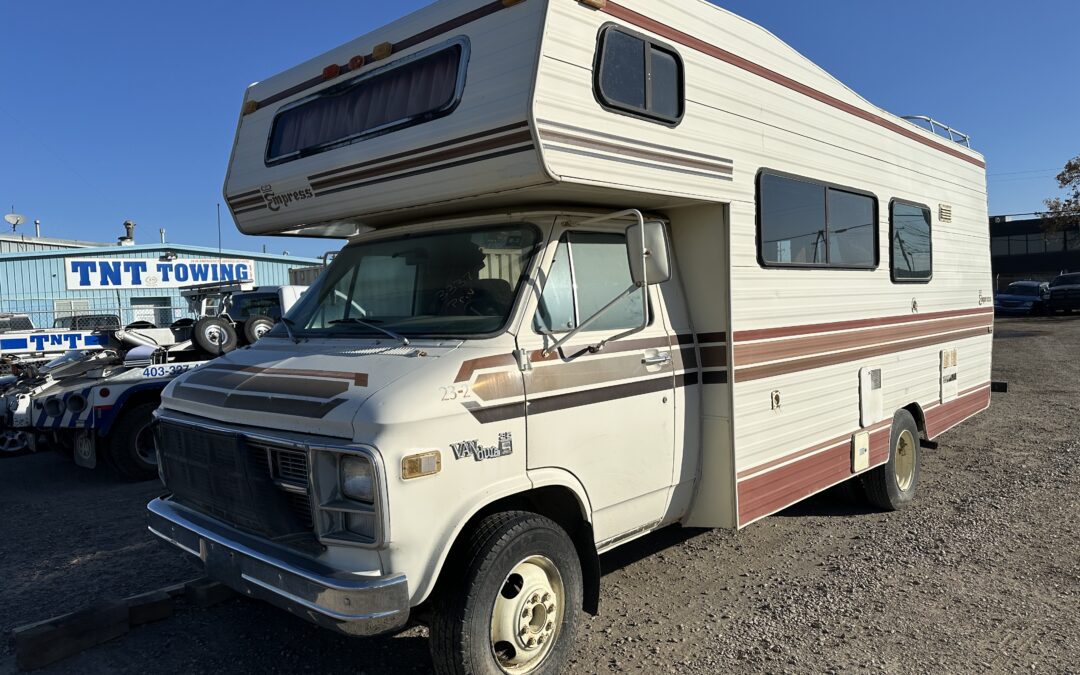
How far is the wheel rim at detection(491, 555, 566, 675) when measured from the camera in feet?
10.8

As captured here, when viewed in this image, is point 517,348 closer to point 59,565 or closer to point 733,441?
point 733,441

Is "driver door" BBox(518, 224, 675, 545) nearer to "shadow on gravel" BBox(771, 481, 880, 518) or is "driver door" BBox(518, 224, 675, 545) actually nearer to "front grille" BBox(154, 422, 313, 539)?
"front grille" BBox(154, 422, 313, 539)

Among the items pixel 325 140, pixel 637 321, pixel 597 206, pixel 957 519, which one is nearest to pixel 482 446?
pixel 637 321

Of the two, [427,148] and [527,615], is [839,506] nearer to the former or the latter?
[527,615]

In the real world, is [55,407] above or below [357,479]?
below

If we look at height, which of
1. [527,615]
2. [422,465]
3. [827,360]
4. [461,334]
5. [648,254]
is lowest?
[527,615]

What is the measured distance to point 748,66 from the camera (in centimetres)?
465

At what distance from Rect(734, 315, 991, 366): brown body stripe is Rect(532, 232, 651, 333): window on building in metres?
0.82

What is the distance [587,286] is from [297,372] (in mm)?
1468

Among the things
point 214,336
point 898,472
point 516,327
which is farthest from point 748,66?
point 214,336

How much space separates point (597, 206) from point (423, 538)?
2.01 metres

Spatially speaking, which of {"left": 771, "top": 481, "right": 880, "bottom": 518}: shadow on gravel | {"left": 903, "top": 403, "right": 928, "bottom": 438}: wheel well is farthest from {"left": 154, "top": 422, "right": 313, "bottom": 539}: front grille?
{"left": 903, "top": 403, "right": 928, "bottom": 438}: wheel well

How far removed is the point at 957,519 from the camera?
5.83 m

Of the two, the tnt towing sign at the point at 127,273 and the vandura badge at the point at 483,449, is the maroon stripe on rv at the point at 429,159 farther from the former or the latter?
the tnt towing sign at the point at 127,273
